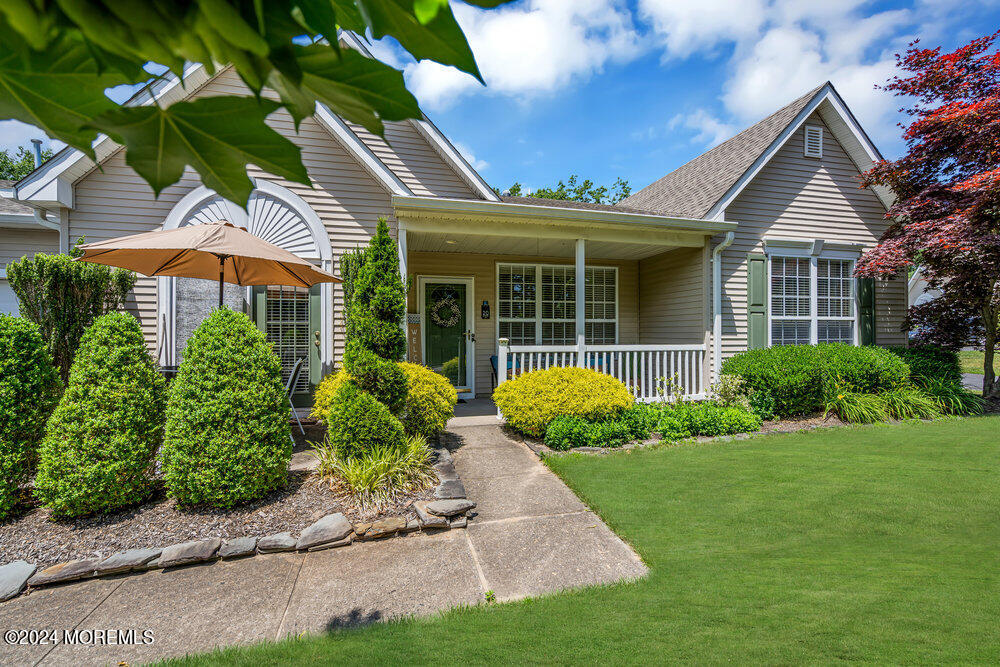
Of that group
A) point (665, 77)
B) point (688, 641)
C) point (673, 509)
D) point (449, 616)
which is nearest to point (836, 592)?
point (688, 641)

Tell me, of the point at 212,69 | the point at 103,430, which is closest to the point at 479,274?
the point at 103,430

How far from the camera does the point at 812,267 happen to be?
27.6ft

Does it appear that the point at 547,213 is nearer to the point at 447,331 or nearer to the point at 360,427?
the point at 447,331

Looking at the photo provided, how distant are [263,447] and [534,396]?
322cm

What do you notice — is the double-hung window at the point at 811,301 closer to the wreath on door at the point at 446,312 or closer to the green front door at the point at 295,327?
the wreath on door at the point at 446,312

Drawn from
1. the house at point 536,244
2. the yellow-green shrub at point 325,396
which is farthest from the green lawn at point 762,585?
the house at point 536,244

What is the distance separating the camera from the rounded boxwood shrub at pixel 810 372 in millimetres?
7004

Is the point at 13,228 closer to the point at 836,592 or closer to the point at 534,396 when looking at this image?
the point at 534,396

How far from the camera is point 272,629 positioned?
2430 mm

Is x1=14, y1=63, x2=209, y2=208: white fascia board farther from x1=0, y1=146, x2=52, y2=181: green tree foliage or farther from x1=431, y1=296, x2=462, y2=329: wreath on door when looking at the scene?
x1=0, y1=146, x2=52, y2=181: green tree foliage

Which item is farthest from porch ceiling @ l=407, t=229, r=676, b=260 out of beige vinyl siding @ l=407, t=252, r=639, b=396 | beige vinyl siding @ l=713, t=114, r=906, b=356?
beige vinyl siding @ l=713, t=114, r=906, b=356

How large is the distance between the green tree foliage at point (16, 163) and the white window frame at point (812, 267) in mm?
32460

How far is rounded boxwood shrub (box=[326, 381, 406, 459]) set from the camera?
419 centimetres

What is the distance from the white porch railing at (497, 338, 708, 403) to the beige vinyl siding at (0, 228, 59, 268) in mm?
7900
